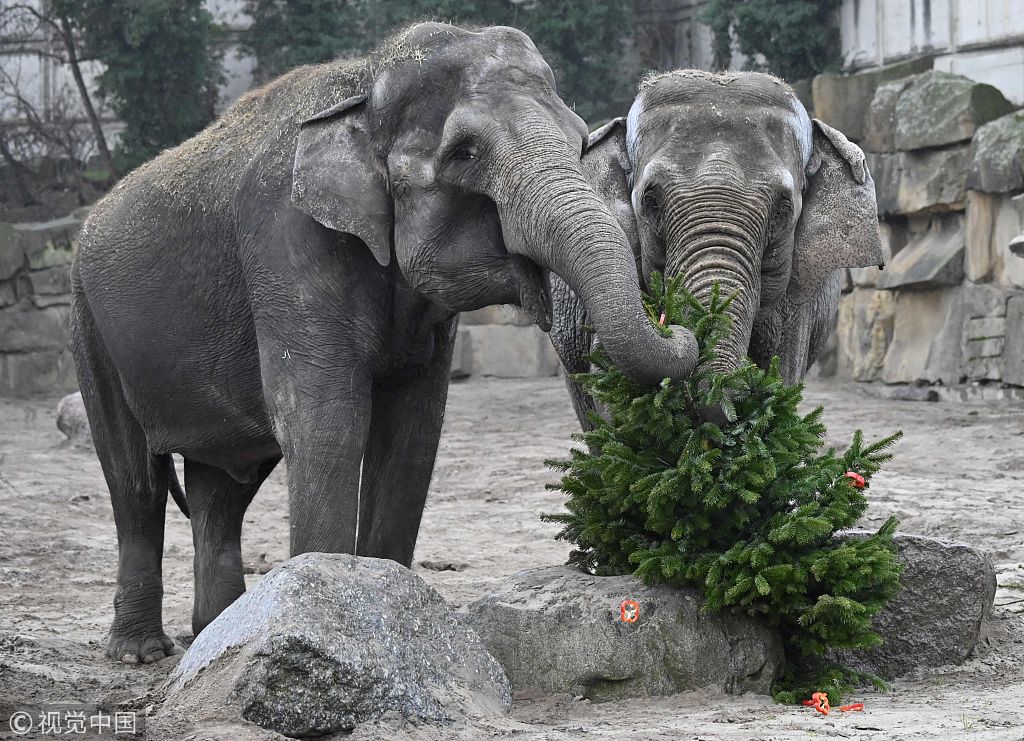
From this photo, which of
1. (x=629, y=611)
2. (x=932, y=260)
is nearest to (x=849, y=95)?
(x=932, y=260)

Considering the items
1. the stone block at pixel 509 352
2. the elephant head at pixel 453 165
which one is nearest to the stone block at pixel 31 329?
the stone block at pixel 509 352

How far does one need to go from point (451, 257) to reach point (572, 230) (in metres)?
0.53

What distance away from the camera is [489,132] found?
4531mm

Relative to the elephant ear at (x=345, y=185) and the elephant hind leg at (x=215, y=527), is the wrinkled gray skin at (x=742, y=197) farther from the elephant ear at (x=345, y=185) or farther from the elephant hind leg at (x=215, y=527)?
the elephant hind leg at (x=215, y=527)

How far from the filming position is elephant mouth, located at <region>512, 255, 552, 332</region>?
459 centimetres

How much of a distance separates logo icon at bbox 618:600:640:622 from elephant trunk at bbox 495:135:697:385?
24.8 inches

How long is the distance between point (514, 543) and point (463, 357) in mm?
8433

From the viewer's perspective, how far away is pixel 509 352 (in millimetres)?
16719

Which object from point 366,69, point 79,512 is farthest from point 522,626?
point 79,512

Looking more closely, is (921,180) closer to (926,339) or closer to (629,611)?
(926,339)

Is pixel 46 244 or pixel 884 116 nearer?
pixel 884 116

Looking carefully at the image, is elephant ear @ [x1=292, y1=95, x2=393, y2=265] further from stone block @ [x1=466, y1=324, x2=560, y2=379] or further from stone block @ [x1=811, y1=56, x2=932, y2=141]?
stone block @ [x1=466, y1=324, x2=560, y2=379]

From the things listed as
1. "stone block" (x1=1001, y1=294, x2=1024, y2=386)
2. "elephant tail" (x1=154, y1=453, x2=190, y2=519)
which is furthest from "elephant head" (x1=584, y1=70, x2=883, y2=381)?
"stone block" (x1=1001, y1=294, x2=1024, y2=386)

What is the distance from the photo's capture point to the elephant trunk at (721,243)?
4938 millimetres
